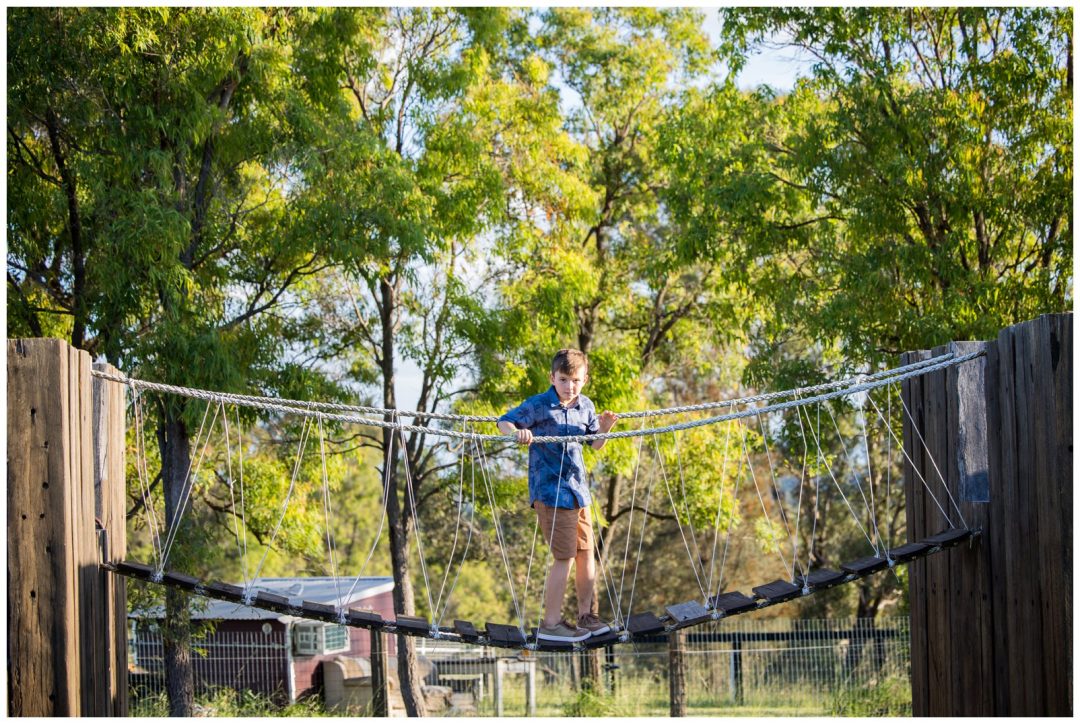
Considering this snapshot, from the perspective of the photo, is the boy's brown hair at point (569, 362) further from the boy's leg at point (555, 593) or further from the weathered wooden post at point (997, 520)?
the weathered wooden post at point (997, 520)

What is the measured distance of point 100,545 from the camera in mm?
4098

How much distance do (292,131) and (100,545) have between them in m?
4.58

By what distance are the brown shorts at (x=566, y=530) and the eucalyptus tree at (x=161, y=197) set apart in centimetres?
348

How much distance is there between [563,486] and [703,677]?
6071 millimetres

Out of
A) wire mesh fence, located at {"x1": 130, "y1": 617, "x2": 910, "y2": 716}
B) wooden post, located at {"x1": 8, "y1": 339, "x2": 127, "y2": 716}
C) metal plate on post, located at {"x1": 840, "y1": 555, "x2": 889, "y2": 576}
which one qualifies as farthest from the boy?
wire mesh fence, located at {"x1": 130, "y1": 617, "x2": 910, "y2": 716}

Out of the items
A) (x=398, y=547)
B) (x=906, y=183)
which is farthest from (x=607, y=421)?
(x=398, y=547)

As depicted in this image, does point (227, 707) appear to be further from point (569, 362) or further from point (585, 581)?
point (569, 362)

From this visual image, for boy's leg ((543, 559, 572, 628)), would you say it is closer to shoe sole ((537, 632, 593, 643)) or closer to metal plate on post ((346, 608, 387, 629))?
shoe sole ((537, 632, 593, 643))

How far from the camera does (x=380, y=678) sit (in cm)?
1051

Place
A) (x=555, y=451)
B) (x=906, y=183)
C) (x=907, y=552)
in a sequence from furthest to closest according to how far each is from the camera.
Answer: (x=906, y=183) → (x=555, y=451) → (x=907, y=552)

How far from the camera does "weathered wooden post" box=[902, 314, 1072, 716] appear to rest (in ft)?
12.0

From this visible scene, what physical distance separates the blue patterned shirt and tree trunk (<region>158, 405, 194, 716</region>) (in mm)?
3884

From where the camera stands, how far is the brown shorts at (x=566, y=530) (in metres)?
4.46

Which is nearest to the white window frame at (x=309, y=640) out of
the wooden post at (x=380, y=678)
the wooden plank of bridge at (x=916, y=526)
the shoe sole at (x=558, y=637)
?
the wooden post at (x=380, y=678)
